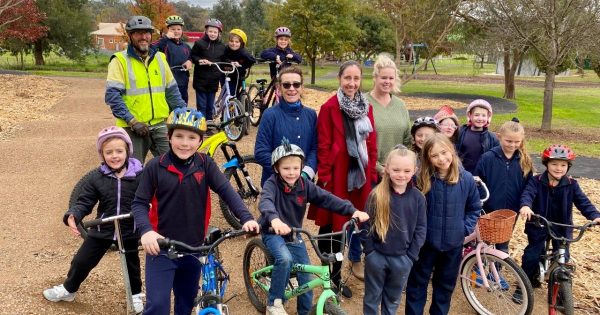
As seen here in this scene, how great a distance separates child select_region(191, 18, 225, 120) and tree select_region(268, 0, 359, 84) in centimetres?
1827

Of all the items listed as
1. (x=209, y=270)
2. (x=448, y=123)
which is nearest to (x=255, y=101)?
(x=448, y=123)

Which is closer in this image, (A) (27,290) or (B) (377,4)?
(A) (27,290)

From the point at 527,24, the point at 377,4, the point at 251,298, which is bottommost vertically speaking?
the point at 251,298

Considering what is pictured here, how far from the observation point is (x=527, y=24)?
14.4 metres

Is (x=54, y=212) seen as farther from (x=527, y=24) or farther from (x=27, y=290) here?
(x=527, y=24)

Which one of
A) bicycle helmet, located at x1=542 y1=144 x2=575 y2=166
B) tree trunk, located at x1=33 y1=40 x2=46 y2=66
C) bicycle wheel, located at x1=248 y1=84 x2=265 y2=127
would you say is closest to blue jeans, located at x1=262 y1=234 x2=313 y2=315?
bicycle helmet, located at x1=542 y1=144 x2=575 y2=166

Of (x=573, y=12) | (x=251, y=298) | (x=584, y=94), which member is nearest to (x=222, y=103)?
(x=251, y=298)

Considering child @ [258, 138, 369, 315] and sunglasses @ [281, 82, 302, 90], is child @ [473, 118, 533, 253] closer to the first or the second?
child @ [258, 138, 369, 315]

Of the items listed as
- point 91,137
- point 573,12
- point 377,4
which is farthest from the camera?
point 377,4

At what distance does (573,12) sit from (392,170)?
12.0 metres

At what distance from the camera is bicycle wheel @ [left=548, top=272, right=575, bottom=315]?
4.25 m

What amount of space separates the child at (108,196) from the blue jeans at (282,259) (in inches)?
45.3

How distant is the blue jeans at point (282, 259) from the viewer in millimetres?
3578

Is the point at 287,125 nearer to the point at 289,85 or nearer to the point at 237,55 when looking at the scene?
the point at 289,85
